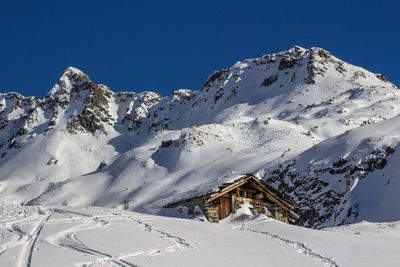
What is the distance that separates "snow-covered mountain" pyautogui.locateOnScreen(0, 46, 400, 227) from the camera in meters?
32.5

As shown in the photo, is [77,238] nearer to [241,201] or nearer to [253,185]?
[241,201]

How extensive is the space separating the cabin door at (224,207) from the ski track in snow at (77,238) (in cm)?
625

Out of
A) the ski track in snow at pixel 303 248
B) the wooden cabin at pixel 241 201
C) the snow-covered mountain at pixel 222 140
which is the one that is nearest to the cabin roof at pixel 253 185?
the wooden cabin at pixel 241 201

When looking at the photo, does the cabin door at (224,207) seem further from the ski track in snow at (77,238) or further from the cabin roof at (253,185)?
the ski track in snow at (77,238)

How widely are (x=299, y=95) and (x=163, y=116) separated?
40.4 m

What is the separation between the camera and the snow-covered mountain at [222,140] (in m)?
32.5

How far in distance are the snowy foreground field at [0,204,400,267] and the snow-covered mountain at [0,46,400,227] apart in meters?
10.1

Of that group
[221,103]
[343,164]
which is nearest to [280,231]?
[343,164]

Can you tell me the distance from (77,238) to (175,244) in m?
2.40

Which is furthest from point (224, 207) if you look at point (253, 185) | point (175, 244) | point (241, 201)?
point (175, 244)

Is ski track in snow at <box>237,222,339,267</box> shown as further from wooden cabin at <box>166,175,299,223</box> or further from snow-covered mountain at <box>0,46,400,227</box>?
snow-covered mountain at <box>0,46,400,227</box>

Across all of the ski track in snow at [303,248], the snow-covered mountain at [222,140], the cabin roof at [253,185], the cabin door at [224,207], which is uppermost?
the snow-covered mountain at [222,140]

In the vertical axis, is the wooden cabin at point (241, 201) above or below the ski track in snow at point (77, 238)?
above

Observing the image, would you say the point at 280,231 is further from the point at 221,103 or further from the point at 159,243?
the point at 221,103
